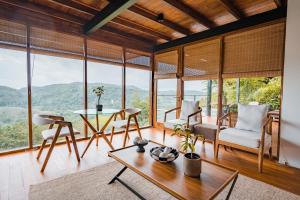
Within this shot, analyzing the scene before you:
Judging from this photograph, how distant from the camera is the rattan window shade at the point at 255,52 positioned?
9.02 ft

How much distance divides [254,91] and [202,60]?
2.16m

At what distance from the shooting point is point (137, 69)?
4.73 meters

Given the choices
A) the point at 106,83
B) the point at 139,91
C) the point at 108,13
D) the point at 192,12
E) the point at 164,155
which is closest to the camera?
the point at 164,155

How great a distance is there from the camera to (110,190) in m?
1.79

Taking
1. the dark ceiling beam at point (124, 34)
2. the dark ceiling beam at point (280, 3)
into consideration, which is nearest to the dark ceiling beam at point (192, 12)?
the dark ceiling beam at point (280, 3)

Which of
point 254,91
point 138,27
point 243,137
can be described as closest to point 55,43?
point 138,27

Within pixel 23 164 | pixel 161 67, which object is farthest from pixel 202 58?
pixel 23 164

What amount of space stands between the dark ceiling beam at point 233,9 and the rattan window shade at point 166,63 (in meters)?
1.74

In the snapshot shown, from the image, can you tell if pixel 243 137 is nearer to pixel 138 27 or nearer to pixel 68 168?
pixel 68 168

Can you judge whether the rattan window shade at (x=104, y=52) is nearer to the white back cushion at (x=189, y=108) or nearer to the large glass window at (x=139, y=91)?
the large glass window at (x=139, y=91)

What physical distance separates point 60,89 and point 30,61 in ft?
2.45

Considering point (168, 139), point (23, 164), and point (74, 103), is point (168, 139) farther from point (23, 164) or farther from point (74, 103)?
point (23, 164)

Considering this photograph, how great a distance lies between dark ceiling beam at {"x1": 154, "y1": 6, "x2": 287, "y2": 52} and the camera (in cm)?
272

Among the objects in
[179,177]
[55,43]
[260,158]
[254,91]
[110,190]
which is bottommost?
[110,190]
